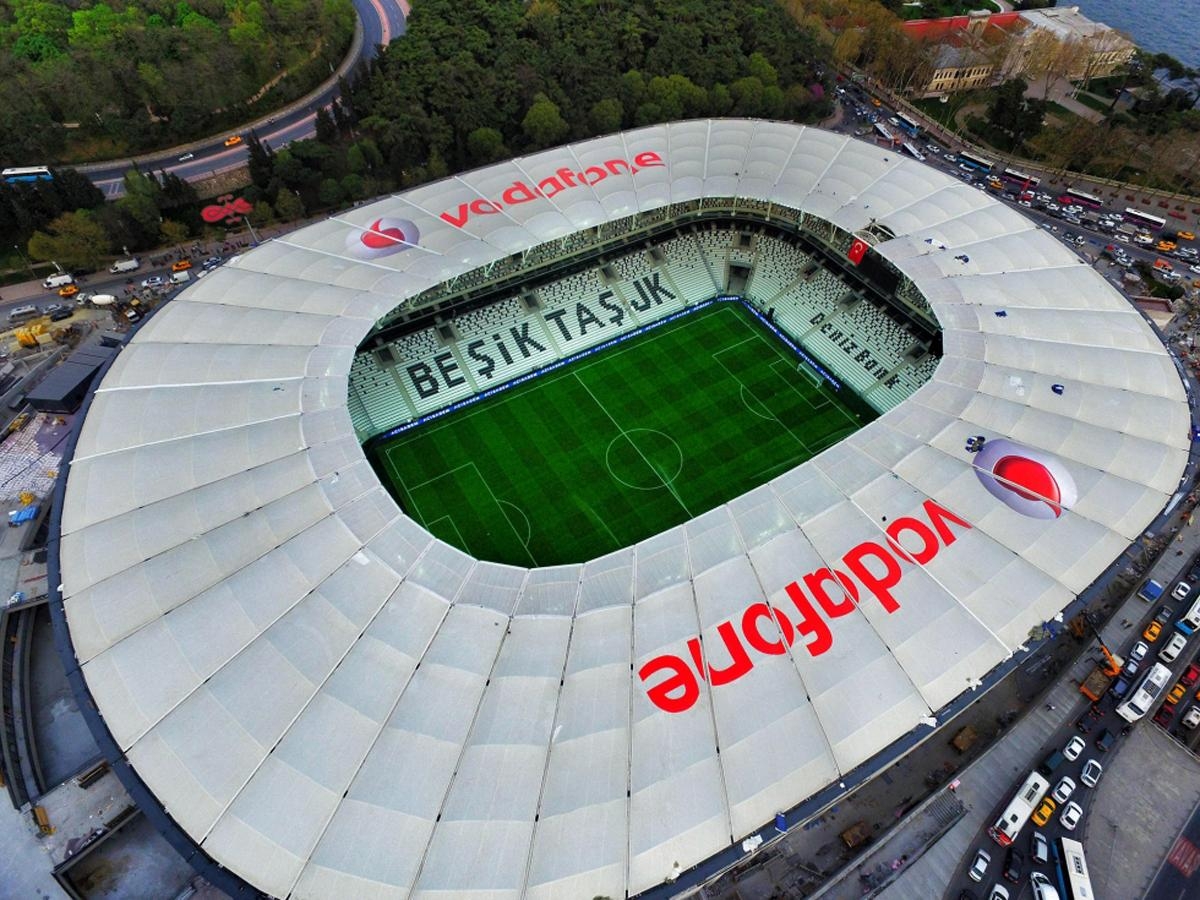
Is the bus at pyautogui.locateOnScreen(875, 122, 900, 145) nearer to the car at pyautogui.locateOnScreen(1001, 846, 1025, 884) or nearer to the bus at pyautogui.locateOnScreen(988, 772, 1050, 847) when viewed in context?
the bus at pyautogui.locateOnScreen(988, 772, 1050, 847)

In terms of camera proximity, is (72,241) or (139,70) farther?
(139,70)

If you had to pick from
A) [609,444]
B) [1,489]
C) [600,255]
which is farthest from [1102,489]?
[1,489]

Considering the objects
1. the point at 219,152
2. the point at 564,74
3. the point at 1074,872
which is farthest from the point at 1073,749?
the point at 219,152

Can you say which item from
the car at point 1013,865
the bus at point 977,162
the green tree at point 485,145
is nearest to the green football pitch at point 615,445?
the car at point 1013,865

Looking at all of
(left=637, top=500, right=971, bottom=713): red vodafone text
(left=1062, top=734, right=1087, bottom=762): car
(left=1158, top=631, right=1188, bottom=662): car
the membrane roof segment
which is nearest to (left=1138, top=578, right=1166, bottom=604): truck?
(left=1158, top=631, right=1188, bottom=662): car

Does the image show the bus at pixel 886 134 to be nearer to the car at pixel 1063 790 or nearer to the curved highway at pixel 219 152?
the curved highway at pixel 219 152

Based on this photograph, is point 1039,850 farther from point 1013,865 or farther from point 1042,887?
point 1042,887
